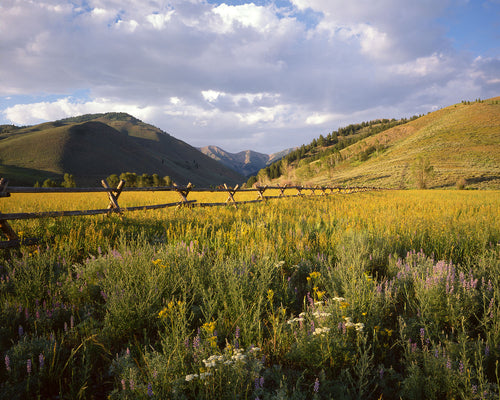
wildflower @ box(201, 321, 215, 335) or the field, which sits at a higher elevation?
wildflower @ box(201, 321, 215, 335)

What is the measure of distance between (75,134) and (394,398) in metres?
174

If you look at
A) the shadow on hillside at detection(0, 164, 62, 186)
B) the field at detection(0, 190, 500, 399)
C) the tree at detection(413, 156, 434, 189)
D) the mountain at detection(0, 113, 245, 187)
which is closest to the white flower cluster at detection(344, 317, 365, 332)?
the field at detection(0, 190, 500, 399)

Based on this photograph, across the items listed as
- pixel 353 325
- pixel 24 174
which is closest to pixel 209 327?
pixel 353 325

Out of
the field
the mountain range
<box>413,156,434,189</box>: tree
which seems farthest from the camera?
the mountain range

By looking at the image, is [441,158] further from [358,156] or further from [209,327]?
[209,327]

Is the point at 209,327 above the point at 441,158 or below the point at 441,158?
below

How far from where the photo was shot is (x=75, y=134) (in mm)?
136875

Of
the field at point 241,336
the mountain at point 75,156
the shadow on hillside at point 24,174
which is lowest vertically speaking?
the field at point 241,336

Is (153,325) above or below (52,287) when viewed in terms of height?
below

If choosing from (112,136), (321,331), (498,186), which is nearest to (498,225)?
(321,331)

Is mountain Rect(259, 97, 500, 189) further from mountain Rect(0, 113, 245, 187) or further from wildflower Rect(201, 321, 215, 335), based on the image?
mountain Rect(0, 113, 245, 187)

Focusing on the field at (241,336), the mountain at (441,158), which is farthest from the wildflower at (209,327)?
the mountain at (441,158)

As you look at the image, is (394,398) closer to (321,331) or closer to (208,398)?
(321,331)

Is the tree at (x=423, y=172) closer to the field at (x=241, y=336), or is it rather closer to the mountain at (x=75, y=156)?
the field at (x=241, y=336)
